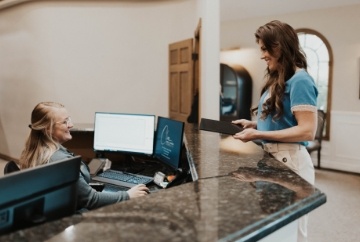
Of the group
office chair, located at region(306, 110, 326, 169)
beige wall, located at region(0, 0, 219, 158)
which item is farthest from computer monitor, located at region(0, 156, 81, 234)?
office chair, located at region(306, 110, 326, 169)

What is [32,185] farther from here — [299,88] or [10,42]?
[10,42]

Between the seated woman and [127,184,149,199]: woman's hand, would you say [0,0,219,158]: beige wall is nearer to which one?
the seated woman

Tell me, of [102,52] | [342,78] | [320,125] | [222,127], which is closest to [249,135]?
[222,127]

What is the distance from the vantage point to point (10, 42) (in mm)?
5527

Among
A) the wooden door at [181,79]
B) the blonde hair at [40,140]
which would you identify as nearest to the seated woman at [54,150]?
the blonde hair at [40,140]

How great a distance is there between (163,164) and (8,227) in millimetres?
1714

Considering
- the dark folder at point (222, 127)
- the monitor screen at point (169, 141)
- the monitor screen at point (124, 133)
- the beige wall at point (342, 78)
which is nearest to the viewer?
the dark folder at point (222, 127)

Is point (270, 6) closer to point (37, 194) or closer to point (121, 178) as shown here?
point (121, 178)

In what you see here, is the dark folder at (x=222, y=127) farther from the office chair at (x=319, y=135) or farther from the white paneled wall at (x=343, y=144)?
the white paneled wall at (x=343, y=144)

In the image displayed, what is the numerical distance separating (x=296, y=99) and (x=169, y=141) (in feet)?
3.45

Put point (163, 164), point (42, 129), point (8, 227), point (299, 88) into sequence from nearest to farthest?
point (8, 227) < point (299, 88) < point (42, 129) < point (163, 164)

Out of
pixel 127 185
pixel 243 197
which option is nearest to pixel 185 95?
pixel 127 185

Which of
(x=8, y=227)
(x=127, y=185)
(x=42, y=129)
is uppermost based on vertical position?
A: (x=42, y=129)

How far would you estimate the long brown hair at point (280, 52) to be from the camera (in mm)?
1572
